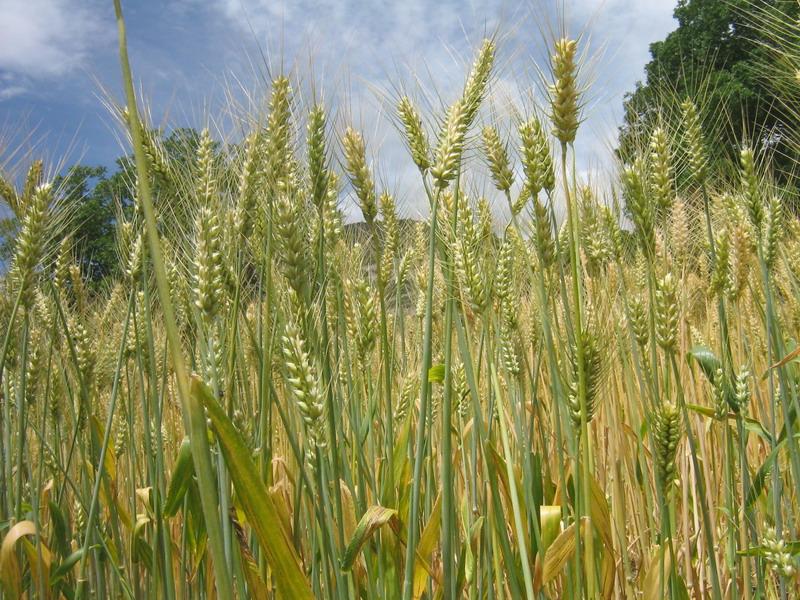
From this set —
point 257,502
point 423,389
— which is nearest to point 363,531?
point 423,389

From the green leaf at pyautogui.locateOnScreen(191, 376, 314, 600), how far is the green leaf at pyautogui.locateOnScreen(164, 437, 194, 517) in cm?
38

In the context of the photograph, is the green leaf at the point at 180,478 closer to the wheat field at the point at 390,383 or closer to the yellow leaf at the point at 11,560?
the wheat field at the point at 390,383

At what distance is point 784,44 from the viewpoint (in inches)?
76.4

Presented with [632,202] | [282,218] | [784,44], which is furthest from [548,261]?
[784,44]

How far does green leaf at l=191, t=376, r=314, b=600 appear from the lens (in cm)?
76

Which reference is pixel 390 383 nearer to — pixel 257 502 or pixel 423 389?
pixel 423 389

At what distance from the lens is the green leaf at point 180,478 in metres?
1.25

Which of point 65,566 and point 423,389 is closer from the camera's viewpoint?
point 423,389

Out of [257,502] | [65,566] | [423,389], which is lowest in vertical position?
[65,566]

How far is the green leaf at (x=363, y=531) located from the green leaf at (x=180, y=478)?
320 mm

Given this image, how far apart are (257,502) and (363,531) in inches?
14.6

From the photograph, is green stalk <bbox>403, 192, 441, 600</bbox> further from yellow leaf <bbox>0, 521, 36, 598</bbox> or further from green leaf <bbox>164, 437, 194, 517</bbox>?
yellow leaf <bbox>0, 521, 36, 598</bbox>

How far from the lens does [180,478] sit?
4.22 feet

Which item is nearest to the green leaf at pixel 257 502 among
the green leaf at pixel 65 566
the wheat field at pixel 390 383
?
the wheat field at pixel 390 383
